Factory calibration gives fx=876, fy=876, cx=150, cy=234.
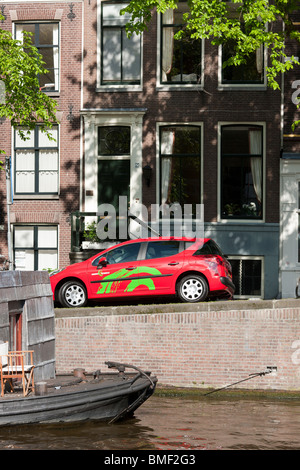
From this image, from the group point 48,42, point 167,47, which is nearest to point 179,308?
point 167,47

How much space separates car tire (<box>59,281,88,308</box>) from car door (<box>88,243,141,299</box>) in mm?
217

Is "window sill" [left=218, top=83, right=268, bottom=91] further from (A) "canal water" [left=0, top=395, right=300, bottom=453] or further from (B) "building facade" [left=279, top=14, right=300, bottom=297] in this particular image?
(A) "canal water" [left=0, top=395, right=300, bottom=453]

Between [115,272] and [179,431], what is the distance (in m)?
5.48

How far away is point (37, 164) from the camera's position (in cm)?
2636

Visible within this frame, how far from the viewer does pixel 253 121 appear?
2536 cm

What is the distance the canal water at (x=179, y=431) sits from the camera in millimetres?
14047

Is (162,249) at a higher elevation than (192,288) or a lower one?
higher

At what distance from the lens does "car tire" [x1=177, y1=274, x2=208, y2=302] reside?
64.2 ft

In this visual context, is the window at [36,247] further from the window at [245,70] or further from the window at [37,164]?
the window at [245,70]

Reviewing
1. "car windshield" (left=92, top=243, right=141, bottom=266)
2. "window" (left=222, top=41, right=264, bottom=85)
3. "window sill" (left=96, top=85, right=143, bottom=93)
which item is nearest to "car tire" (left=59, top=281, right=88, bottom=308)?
"car windshield" (left=92, top=243, right=141, bottom=266)

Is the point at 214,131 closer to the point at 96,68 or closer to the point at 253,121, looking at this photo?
the point at 253,121

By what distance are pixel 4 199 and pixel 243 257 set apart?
7.33 meters

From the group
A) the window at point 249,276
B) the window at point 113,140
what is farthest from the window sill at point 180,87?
the window at point 249,276

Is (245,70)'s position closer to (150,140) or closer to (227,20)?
(150,140)
